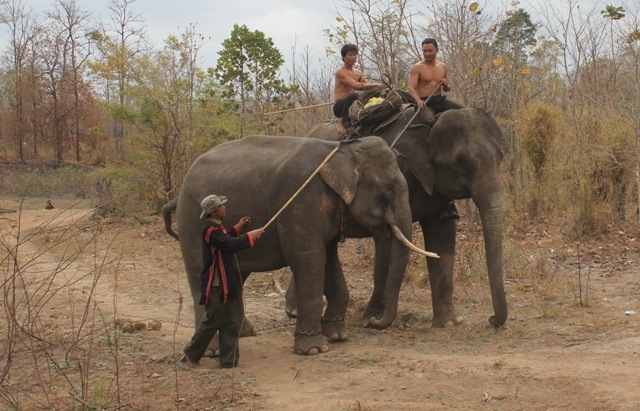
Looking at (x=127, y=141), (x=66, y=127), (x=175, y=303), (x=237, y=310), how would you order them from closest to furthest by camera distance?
(x=237, y=310) → (x=175, y=303) → (x=127, y=141) → (x=66, y=127)

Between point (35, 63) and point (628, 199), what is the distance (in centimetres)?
3112

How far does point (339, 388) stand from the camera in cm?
614

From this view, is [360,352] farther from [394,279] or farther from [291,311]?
[291,311]

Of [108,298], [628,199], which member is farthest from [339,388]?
[628,199]

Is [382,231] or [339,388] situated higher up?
[382,231]

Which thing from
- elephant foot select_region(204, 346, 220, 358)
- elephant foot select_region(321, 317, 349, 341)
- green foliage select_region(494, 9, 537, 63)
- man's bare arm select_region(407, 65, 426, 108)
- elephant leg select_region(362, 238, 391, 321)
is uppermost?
green foliage select_region(494, 9, 537, 63)

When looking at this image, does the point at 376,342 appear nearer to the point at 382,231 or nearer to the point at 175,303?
the point at 382,231

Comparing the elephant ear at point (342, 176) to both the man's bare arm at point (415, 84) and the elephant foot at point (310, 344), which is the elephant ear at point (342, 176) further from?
the man's bare arm at point (415, 84)

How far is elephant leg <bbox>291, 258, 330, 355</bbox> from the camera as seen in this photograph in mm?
7340

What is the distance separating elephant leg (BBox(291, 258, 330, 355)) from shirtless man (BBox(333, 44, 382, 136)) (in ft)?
8.19

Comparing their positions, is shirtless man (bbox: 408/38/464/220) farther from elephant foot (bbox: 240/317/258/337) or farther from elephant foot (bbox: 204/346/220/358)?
elephant foot (bbox: 204/346/220/358)

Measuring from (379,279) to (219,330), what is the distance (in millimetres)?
2442

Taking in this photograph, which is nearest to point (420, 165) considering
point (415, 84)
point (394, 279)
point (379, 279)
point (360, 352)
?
point (415, 84)

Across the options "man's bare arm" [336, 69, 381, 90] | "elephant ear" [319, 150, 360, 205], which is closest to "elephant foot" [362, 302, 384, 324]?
"elephant ear" [319, 150, 360, 205]
